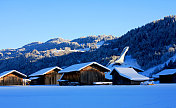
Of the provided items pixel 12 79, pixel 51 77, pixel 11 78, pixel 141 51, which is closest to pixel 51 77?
pixel 51 77

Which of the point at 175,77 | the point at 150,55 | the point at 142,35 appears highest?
the point at 142,35

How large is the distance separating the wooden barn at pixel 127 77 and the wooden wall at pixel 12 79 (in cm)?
2281

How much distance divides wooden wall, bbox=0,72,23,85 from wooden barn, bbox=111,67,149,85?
898 inches

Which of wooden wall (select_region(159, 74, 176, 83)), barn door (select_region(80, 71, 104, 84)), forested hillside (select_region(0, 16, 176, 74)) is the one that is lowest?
wooden wall (select_region(159, 74, 176, 83))

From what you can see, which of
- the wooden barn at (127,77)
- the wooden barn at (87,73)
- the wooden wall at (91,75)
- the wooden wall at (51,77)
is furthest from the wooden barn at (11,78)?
the wooden barn at (127,77)

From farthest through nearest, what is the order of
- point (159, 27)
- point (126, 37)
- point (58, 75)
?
point (126, 37) < point (159, 27) < point (58, 75)

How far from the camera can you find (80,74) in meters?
42.7

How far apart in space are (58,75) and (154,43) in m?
73.0

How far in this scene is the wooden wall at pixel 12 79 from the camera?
5388 centimetres

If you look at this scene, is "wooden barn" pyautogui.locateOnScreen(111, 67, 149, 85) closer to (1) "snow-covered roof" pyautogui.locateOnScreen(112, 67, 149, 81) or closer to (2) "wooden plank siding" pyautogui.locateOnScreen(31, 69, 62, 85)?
(1) "snow-covered roof" pyautogui.locateOnScreen(112, 67, 149, 81)

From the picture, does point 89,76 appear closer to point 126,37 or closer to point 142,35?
point 142,35

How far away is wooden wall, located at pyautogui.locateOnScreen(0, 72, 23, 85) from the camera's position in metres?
53.9

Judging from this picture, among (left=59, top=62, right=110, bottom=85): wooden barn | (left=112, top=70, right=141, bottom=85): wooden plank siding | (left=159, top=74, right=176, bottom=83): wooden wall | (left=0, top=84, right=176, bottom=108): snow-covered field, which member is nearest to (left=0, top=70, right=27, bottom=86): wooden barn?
(left=59, top=62, right=110, bottom=85): wooden barn

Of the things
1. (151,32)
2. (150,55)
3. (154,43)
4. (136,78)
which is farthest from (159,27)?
(136,78)
